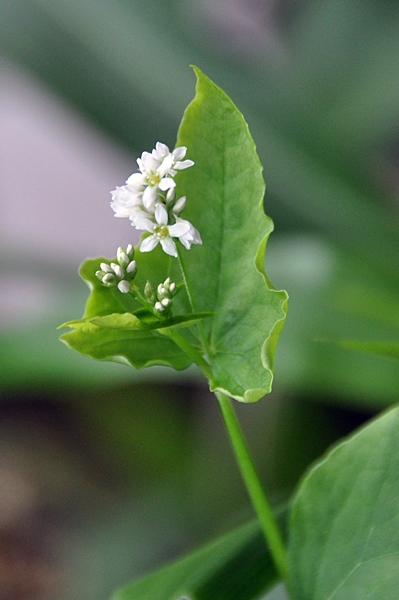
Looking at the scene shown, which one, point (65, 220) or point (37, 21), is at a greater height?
point (37, 21)

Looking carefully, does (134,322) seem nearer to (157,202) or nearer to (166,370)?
(157,202)

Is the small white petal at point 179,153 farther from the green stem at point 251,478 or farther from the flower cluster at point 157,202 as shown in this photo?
the green stem at point 251,478

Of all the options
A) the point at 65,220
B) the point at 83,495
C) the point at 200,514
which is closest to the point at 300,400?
the point at 200,514

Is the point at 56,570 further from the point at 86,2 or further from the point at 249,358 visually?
the point at 86,2

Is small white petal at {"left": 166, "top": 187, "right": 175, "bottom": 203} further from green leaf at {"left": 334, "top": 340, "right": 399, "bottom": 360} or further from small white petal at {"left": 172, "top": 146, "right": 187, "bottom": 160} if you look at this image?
green leaf at {"left": 334, "top": 340, "right": 399, "bottom": 360}

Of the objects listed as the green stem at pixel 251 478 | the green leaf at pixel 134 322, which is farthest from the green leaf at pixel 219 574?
the green leaf at pixel 134 322

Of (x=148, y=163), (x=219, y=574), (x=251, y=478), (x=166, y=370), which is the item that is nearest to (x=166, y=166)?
(x=148, y=163)

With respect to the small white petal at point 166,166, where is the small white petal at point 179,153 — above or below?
above
